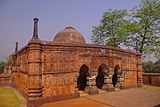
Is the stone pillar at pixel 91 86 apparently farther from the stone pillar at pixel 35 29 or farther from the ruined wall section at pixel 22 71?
the stone pillar at pixel 35 29

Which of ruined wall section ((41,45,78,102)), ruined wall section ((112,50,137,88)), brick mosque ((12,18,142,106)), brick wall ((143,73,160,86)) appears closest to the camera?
brick mosque ((12,18,142,106))

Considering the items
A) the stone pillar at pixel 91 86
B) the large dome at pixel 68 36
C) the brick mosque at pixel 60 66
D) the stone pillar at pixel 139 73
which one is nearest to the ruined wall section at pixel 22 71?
the brick mosque at pixel 60 66

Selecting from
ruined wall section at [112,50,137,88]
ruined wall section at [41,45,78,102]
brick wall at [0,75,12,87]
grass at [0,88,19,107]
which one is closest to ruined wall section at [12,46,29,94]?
grass at [0,88,19,107]

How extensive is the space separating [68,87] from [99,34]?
17.4m

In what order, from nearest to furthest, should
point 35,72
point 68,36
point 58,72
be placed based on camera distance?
point 35,72 < point 58,72 < point 68,36

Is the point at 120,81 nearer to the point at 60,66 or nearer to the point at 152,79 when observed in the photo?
the point at 152,79

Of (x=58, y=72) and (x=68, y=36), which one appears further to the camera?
(x=68, y=36)

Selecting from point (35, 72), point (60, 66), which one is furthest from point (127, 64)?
point (35, 72)

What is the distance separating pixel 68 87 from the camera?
988cm

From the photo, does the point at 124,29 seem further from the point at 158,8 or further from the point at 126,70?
the point at 126,70

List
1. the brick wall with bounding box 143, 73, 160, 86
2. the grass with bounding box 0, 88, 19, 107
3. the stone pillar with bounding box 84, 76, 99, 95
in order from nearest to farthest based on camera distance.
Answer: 1. the grass with bounding box 0, 88, 19, 107
2. the stone pillar with bounding box 84, 76, 99, 95
3. the brick wall with bounding box 143, 73, 160, 86

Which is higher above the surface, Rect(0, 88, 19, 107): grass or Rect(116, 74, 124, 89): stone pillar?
Rect(116, 74, 124, 89): stone pillar

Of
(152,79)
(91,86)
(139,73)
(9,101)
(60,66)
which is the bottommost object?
(9,101)

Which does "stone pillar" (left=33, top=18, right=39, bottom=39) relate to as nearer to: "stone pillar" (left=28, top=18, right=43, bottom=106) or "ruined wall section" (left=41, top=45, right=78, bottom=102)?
"stone pillar" (left=28, top=18, right=43, bottom=106)
